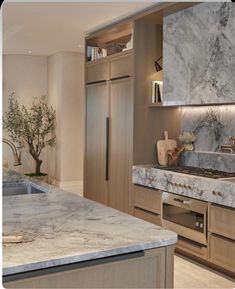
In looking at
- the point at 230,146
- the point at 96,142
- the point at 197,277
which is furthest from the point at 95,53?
the point at 197,277

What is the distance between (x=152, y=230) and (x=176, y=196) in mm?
2401

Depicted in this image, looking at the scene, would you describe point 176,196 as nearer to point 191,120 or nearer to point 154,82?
point 191,120

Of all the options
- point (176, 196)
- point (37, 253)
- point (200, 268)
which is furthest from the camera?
point (176, 196)

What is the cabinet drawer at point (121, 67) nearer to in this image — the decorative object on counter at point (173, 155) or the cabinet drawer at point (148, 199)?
the decorative object on counter at point (173, 155)

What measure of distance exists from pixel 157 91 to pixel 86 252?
12.0 feet

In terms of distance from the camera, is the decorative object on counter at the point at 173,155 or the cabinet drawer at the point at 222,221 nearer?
the cabinet drawer at the point at 222,221

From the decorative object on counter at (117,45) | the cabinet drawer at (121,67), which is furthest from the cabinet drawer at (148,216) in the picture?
the decorative object on counter at (117,45)

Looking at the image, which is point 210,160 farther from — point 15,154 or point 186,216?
point 15,154

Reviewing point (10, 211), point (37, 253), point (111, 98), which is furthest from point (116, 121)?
point (37, 253)

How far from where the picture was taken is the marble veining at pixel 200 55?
387 cm

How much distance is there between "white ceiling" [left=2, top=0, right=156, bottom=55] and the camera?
15.3 ft

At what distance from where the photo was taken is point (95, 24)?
5.56 metres

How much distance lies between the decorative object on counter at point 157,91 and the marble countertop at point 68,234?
276 cm

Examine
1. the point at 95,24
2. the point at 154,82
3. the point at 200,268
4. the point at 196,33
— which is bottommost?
the point at 200,268
